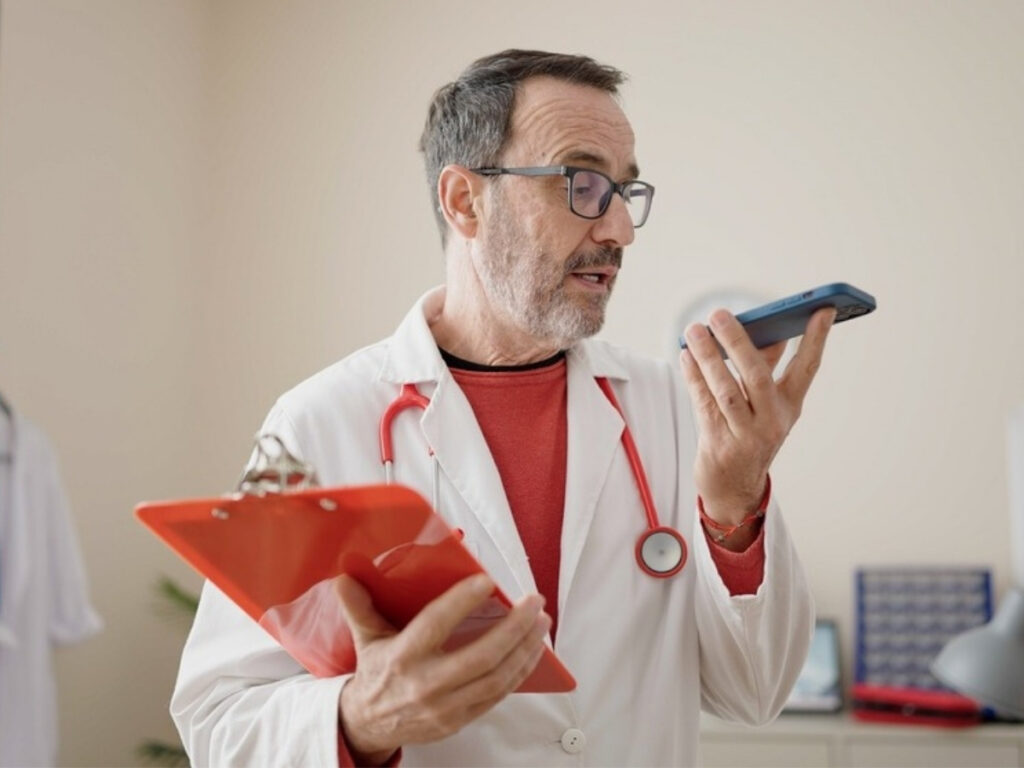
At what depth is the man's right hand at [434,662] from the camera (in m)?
0.95

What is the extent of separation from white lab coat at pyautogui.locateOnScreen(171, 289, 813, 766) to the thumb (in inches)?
5.9

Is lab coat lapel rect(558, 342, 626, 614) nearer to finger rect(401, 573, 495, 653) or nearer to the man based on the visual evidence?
the man

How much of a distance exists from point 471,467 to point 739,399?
14.7 inches

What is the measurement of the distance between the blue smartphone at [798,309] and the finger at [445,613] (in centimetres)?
43

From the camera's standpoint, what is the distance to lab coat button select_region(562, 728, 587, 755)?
1315 millimetres

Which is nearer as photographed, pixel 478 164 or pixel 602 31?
pixel 478 164

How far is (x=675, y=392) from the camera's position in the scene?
162 centimetres

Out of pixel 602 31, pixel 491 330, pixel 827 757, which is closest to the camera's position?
pixel 491 330

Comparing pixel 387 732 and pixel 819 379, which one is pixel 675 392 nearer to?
pixel 387 732

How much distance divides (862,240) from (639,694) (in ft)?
8.64

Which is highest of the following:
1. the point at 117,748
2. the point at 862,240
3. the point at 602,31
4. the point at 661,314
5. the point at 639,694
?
the point at 602,31

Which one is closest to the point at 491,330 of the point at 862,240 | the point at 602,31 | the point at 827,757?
the point at 827,757

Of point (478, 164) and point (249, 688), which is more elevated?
point (478, 164)

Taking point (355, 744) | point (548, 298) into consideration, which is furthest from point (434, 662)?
point (548, 298)
